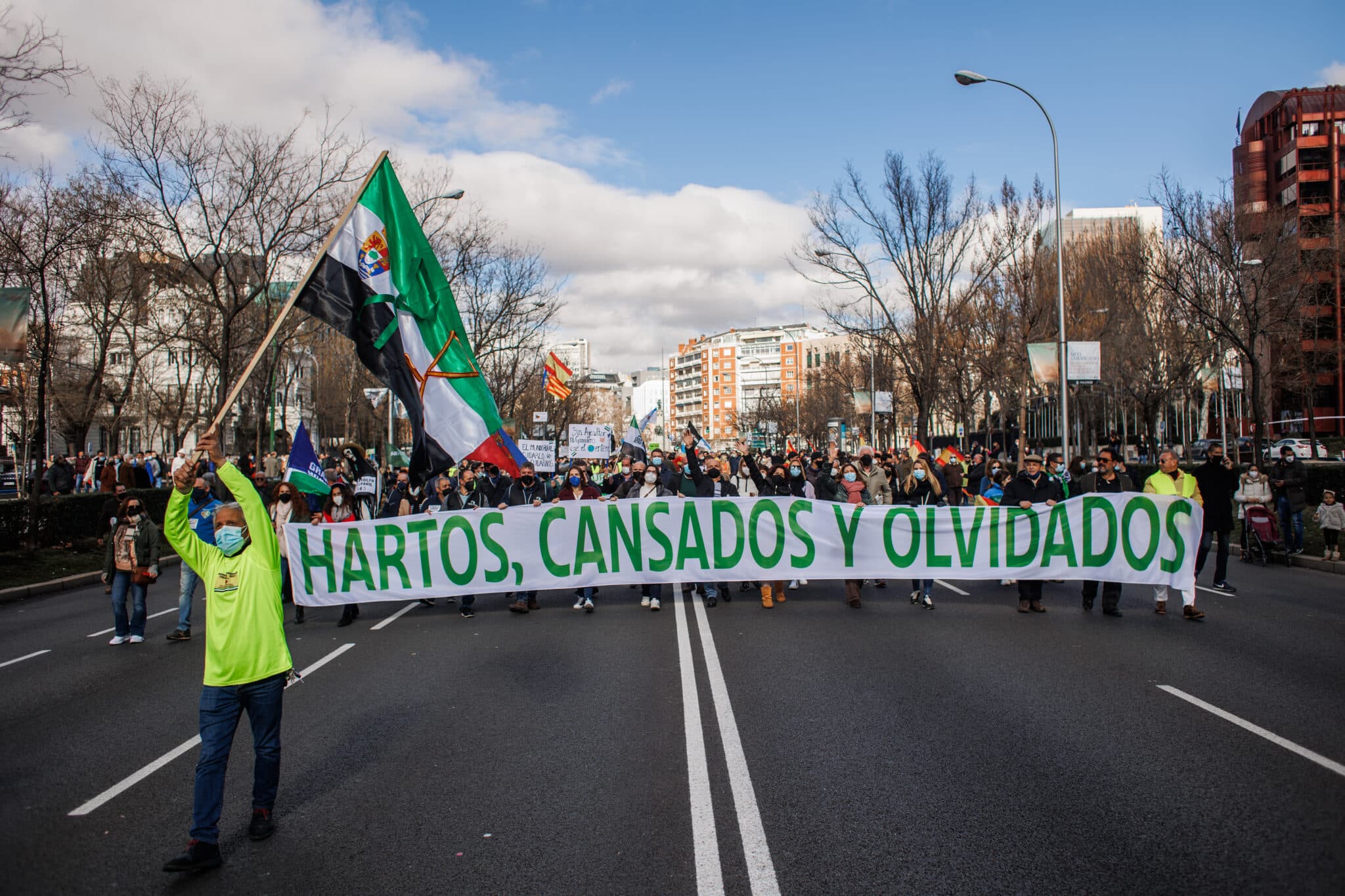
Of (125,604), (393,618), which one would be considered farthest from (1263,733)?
(125,604)

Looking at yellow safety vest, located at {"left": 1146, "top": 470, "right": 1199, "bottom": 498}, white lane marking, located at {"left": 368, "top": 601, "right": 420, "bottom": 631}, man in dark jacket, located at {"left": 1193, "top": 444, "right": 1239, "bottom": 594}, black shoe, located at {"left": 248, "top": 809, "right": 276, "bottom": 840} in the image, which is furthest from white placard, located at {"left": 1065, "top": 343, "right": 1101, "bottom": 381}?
black shoe, located at {"left": 248, "top": 809, "right": 276, "bottom": 840}

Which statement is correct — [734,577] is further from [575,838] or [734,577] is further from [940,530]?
[575,838]

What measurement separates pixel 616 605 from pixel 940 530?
13.7ft

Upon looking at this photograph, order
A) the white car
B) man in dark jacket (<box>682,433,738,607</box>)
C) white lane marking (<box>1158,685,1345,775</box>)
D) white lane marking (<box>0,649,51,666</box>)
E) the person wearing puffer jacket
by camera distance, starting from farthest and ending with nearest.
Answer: the white car
the person wearing puffer jacket
man in dark jacket (<box>682,433,738,607</box>)
white lane marking (<box>0,649,51,666</box>)
white lane marking (<box>1158,685,1345,775</box>)

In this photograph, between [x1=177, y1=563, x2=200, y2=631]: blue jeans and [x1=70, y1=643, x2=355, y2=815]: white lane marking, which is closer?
[x1=70, y1=643, x2=355, y2=815]: white lane marking

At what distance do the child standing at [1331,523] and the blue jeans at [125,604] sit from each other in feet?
54.9

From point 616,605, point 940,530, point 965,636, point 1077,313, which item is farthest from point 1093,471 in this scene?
point 1077,313

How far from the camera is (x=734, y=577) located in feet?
36.3

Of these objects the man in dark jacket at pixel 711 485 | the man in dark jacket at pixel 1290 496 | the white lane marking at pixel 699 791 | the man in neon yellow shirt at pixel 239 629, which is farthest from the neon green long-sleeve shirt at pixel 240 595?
the man in dark jacket at pixel 1290 496

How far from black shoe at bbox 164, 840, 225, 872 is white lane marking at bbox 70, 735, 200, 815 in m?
1.15

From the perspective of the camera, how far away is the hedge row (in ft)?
55.6

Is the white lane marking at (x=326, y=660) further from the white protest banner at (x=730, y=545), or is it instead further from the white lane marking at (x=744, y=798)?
the white lane marking at (x=744, y=798)

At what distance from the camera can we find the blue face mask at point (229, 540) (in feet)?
15.2

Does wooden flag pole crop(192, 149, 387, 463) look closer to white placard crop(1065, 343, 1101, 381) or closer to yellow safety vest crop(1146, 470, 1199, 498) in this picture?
yellow safety vest crop(1146, 470, 1199, 498)
